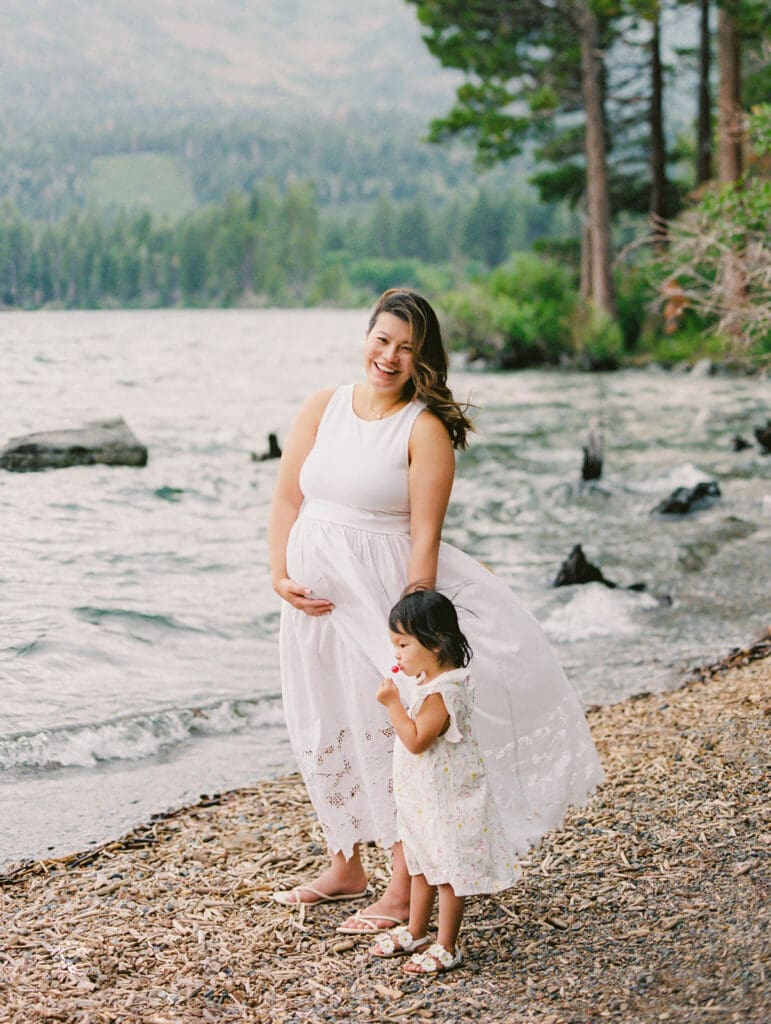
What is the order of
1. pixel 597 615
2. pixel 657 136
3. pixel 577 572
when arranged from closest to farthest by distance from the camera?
pixel 597 615 → pixel 577 572 → pixel 657 136

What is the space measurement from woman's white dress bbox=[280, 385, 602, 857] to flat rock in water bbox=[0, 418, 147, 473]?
11024 millimetres

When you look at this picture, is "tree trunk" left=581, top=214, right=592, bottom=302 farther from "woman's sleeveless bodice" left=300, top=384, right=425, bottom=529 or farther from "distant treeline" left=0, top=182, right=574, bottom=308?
"woman's sleeveless bodice" left=300, top=384, right=425, bottom=529

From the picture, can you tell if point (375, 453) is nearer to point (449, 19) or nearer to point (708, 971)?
point (708, 971)

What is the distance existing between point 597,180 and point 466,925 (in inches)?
1211

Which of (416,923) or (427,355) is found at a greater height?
(427,355)

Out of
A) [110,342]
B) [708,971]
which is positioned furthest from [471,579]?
[110,342]

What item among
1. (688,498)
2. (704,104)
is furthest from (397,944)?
(704,104)

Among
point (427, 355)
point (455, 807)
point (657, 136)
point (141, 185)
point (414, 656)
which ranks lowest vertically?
point (455, 807)

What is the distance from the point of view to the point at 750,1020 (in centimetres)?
264

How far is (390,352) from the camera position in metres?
3.57

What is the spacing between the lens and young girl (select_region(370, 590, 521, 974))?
3277mm

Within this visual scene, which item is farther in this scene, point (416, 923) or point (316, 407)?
point (316, 407)

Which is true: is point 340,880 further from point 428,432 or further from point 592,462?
point 592,462

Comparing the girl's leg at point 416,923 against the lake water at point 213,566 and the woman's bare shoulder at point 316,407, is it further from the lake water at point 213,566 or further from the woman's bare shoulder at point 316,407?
the lake water at point 213,566
